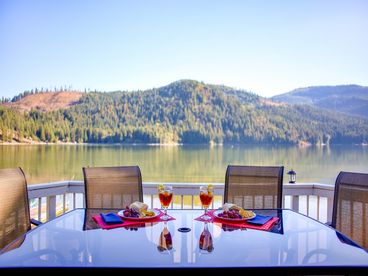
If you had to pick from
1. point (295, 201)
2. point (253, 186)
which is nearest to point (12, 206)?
point (253, 186)

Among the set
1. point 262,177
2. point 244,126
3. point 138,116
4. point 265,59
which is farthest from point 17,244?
point 244,126

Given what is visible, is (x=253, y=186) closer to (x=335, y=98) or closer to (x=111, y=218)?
(x=111, y=218)

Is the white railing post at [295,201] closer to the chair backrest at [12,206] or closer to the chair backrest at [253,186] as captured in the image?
the chair backrest at [253,186]

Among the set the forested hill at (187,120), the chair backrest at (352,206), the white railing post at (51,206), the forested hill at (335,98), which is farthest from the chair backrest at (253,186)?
the forested hill at (335,98)

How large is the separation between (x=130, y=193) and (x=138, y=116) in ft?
51.3

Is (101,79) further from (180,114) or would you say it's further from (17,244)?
(17,244)

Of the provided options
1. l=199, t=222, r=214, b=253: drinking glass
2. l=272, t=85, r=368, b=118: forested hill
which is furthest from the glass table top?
l=272, t=85, r=368, b=118: forested hill

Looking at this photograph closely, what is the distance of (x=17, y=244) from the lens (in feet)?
4.75

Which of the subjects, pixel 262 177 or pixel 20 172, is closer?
pixel 20 172

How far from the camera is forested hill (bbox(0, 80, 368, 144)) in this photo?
12.4 m

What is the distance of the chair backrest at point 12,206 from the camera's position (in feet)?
6.33

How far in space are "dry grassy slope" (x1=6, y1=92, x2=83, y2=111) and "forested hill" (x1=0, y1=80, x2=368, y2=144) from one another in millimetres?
325

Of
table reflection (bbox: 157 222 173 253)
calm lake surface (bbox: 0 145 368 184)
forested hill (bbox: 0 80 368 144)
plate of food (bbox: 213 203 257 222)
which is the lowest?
calm lake surface (bbox: 0 145 368 184)

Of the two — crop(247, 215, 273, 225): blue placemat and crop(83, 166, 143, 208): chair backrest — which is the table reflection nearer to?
crop(247, 215, 273, 225): blue placemat
